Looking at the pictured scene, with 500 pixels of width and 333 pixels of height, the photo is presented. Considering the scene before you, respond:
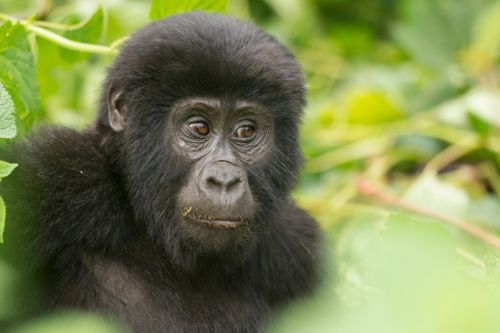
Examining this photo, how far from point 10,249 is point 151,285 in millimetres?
674

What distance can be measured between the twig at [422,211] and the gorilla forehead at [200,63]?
1637 mm

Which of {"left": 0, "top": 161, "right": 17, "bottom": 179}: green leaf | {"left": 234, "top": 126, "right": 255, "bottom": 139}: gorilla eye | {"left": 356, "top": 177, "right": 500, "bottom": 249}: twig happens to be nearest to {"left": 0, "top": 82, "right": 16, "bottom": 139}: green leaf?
{"left": 0, "top": 161, "right": 17, "bottom": 179}: green leaf

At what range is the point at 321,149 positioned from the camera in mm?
6770

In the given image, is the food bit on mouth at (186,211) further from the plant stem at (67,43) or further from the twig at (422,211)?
the twig at (422,211)

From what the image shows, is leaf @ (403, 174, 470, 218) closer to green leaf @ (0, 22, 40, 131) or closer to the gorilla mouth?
the gorilla mouth

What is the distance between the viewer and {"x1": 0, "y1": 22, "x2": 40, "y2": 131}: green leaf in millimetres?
3484

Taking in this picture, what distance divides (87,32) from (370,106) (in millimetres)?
3449

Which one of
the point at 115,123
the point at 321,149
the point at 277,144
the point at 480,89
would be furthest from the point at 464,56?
the point at 115,123

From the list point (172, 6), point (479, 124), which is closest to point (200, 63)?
point (172, 6)

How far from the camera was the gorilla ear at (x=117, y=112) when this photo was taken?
3.62 metres

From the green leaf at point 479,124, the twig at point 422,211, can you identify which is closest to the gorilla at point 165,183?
the twig at point 422,211

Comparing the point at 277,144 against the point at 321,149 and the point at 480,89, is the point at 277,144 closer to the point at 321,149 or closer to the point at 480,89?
the point at 321,149

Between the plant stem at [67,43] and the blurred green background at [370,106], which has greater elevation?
the plant stem at [67,43]

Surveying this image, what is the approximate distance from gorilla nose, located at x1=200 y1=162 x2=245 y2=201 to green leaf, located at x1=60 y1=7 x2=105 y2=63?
4.21 feet
